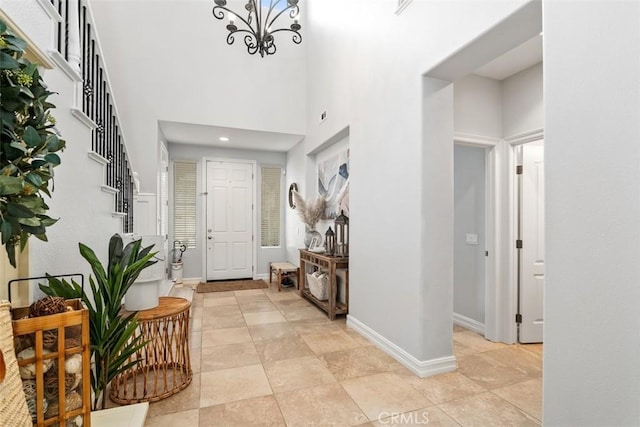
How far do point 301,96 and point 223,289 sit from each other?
137 inches

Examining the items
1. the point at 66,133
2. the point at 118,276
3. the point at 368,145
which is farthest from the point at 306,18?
the point at 118,276

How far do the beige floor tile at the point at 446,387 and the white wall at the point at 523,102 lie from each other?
229cm

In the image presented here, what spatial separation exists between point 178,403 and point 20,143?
1.82m

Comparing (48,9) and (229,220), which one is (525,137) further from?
(229,220)

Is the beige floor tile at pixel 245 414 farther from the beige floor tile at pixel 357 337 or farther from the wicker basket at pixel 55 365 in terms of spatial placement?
the beige floor tile at pixel 357 337

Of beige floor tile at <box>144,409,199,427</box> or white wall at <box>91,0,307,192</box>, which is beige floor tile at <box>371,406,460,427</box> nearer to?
beige floor tile at <box>144,409,199,427</box>

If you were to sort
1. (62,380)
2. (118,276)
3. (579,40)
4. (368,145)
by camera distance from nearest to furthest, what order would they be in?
(62,380), (579,40), (118,276), (368,145)

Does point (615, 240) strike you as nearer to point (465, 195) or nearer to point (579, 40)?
point (579, 40)

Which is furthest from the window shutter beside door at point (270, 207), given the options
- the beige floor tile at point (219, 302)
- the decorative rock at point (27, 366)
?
the decorative rock at point (27, 366)

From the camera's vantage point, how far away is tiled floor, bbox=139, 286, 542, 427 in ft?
6.25

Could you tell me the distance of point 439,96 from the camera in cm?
245

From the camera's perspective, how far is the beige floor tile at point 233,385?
82.8 inches

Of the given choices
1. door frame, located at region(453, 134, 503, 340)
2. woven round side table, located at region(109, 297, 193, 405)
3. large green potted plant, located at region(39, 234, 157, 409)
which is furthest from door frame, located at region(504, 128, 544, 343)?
large green potted plant, located at region(39, 234, 157, 409)

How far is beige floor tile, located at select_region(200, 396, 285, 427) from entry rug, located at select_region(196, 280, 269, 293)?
3358 millimetres
